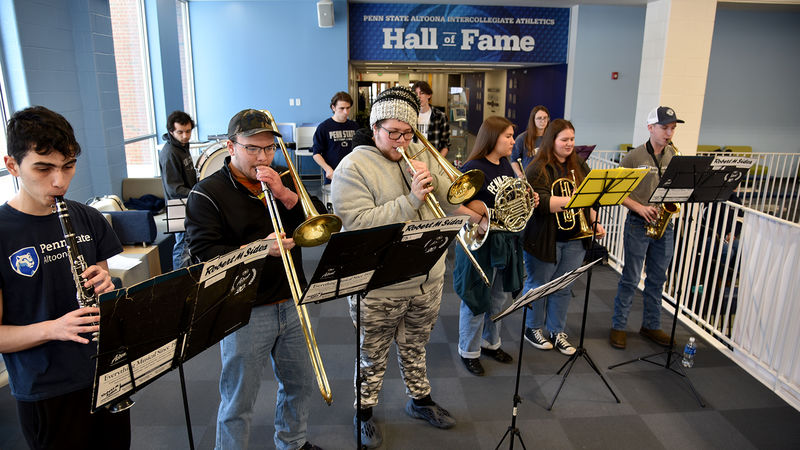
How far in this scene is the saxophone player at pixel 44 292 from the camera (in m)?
1.70

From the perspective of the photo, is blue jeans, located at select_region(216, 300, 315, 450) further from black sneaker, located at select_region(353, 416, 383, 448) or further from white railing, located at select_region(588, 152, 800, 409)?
white railing, located at select_region(588, 152, 800, 409)

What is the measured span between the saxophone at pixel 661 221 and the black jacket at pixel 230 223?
2778 millimetres

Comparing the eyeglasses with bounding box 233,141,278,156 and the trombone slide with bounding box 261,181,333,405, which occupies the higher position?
the eyeglasses with bounding box 233,141,278,156

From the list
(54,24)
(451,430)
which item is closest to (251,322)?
(451,430)

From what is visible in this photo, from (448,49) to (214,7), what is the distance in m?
4.53

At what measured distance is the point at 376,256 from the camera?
2.00 meters

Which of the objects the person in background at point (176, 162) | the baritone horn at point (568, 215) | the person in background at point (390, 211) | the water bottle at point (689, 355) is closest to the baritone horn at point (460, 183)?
the person in background at point (390, 211)

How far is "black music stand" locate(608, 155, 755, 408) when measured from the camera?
3.34 m

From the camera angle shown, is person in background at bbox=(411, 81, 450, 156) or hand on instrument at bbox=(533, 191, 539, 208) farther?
person in background at bbox=(411, 81, 450, 156)

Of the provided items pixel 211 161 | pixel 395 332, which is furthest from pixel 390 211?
pixel 211 161

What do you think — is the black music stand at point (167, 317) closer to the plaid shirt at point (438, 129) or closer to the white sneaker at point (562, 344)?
the white sneaker at point (562, 344)

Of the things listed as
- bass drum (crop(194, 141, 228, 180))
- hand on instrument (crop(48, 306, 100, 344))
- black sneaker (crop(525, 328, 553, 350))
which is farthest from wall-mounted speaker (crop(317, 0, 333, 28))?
hand on instrument (crop(48, 306, 100, 344))

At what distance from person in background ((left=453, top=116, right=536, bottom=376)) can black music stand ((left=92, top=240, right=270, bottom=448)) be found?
1.59 meters

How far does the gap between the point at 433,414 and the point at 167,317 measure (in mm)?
1967
